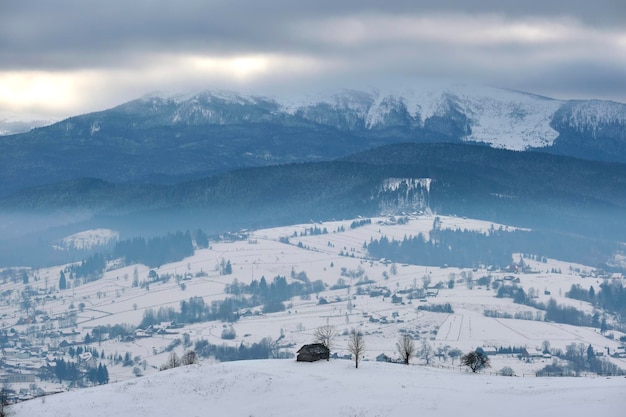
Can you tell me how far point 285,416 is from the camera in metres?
131

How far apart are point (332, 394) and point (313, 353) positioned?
19492 millimetres

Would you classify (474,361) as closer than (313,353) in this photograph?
No

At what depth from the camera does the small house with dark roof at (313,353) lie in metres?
155

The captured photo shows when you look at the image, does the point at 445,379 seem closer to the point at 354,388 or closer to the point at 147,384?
the point at 354,388

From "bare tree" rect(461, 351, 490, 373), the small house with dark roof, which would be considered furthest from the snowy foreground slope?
"bare tree" rect(461, 351, 490, 373)

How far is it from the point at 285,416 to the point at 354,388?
1078 cm

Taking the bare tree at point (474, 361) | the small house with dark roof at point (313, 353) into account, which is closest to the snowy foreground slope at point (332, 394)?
the small house with dark roof at point (313, 353)

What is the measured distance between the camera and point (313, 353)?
6127 inches

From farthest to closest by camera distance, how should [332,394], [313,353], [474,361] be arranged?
[474,361], [313,353], [332,394]

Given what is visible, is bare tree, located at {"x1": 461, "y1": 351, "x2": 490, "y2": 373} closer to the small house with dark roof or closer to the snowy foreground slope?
the snowy foreground slope

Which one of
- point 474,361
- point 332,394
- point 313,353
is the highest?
point 313,353

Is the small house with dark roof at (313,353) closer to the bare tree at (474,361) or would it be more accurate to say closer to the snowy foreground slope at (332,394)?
the snowy foreground slope at (332,394)

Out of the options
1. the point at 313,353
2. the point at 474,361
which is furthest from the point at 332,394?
the point at 474,361

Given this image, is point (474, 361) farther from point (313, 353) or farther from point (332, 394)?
point (332, 394)
